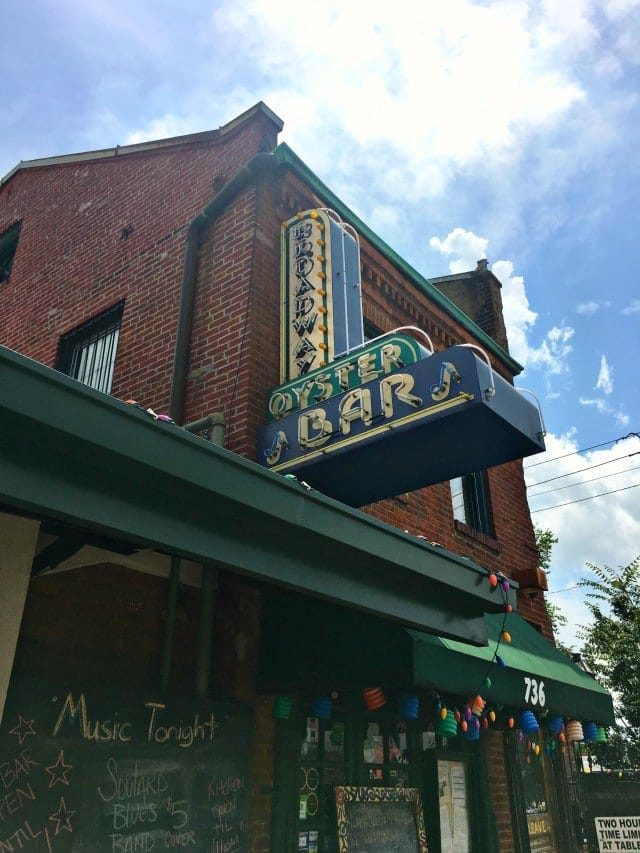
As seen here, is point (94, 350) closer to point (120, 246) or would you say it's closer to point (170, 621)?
point (120, 246)

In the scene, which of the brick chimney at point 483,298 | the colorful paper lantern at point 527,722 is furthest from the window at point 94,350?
the brick chimney at point 483,298

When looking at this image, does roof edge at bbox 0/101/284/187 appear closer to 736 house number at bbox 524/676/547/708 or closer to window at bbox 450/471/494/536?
window at bbox 450/471/494/536

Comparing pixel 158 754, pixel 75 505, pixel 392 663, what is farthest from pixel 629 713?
pixel 75 505

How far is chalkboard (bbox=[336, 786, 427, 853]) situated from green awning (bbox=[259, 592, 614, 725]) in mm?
1220

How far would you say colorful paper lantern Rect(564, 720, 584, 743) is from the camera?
24.5 ft

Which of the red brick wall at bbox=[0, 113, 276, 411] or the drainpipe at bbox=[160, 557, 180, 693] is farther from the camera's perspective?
the red brick wall at bbox=[0, 113, 276, 411]

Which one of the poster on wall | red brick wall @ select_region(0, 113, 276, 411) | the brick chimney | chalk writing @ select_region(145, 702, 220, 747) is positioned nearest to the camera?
chalk writing @ select_region(145, 702, 220, 747)

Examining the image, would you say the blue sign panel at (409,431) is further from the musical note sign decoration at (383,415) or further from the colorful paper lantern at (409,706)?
the colorful paper lantern at (409,706)

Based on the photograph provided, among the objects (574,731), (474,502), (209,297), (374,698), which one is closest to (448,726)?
(374,698)

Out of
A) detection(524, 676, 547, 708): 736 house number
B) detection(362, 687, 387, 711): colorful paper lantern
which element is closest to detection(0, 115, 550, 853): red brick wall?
detection(362, 687, 387, 711): colorful paper lantern

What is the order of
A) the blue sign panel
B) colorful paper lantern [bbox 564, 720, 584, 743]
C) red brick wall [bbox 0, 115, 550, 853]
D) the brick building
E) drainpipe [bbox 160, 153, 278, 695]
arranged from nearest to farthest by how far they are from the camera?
1. the brick building
2. the blue sign panel
3. drainpipe [bbox 160, 153, 278, 695]
4. red brick wall [bbox 0, 115, 550, 853]
5. colorful paper lantern [bbox 564, 720, 584, 743]

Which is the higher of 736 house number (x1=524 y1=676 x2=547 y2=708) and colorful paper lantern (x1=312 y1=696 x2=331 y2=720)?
736 house number (x1=524 y1=676 x2=547 y2=708)

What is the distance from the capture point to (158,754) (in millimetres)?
4484

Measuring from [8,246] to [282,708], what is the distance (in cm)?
951
